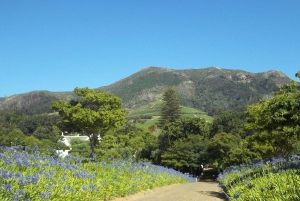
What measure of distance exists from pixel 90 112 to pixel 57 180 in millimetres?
21158

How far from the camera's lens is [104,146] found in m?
42.9

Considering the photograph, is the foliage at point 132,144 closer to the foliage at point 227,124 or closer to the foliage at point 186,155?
the foliage at point 186,155

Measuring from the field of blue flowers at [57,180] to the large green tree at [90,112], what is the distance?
1590 cm

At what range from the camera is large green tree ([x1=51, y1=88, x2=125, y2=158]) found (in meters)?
27.4

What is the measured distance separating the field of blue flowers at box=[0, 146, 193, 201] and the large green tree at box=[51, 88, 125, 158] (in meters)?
15.9

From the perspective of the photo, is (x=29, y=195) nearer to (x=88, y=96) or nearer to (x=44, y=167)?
(x=44, y=167)

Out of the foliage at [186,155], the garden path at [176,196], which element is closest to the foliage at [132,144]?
the foliage at [186,155]

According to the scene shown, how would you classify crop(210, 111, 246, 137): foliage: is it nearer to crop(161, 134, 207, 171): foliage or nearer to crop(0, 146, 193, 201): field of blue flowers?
crop(161, 134, 207, 171): foliage

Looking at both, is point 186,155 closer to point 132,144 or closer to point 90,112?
point 132,144

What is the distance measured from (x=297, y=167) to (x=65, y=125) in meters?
24.1

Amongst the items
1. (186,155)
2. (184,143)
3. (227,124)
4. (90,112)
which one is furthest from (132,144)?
(90,112)

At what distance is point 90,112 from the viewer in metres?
27.4

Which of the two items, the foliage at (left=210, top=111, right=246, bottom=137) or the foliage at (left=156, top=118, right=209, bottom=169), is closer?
the foliage at (left=156, top=118, right=209, bottom=169)

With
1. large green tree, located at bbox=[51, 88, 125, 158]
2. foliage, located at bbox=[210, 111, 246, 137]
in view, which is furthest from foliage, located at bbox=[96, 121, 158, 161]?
large green tree, located at bbox=[51, 88, 125, 158]
